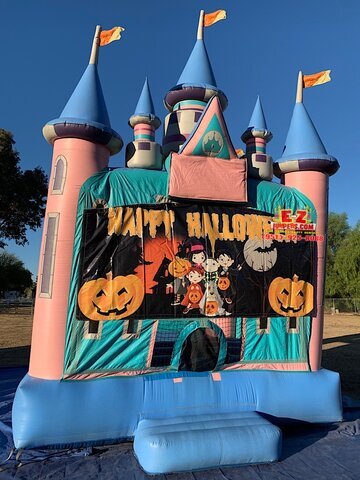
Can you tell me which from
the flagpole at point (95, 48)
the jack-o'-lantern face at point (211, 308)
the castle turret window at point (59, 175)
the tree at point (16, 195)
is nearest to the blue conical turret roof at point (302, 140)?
the jack-o'-lantern face at point (211, 308)

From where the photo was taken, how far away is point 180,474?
3387 millimetres

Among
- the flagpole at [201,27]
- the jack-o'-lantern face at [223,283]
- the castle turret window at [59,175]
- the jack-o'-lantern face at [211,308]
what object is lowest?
the jack-o'-lantern face at [211,308]

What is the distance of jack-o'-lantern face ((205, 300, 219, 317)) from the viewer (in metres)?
4.39

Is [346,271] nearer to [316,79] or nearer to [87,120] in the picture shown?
[316,79]

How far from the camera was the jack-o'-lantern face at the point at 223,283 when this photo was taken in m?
4.48

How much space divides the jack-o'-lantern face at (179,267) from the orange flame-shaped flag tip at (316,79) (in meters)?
3.42

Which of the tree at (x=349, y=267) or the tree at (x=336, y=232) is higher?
the tree at (x=336, y=232)

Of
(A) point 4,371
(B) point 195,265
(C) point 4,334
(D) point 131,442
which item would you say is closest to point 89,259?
(B) point 195,265

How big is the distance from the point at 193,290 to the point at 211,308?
0.30 meters

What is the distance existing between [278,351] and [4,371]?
4.66m

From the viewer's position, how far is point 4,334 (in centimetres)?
1105

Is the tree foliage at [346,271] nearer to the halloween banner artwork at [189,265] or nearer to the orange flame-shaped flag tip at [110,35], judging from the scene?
the halloween banner artwork at [189,265]

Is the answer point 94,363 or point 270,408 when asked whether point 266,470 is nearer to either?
point 270,408

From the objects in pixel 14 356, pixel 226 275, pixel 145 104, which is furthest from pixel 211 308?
pixel 14 356
